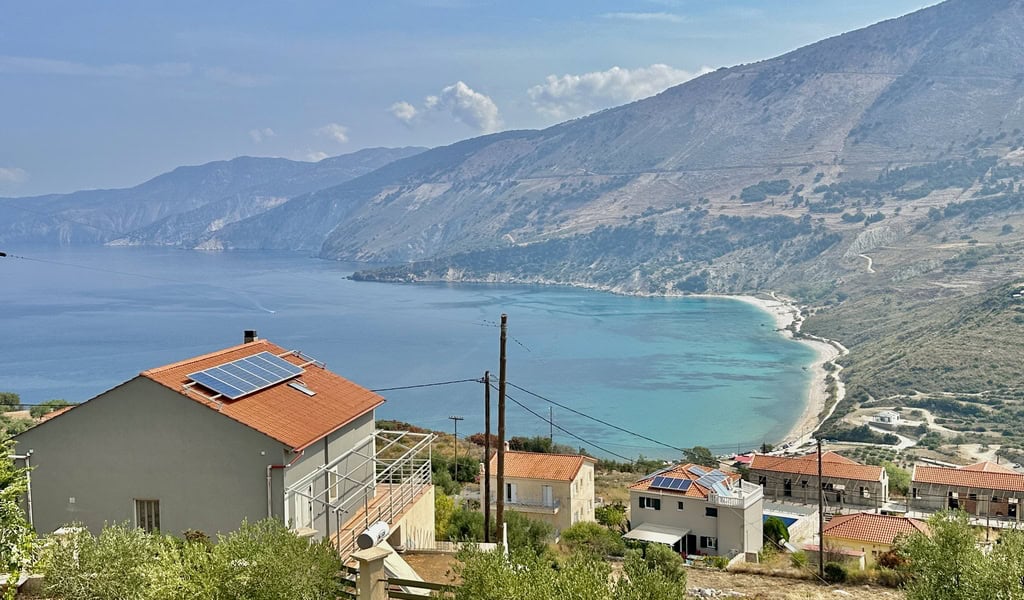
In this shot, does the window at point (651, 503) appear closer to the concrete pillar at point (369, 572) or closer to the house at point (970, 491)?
the house at point (970, 491)

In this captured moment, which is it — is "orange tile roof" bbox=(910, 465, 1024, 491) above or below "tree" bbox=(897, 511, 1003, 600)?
below

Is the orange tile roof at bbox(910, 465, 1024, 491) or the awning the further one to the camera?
the orange tile roof at bbox(910, 465, 1024, 491)

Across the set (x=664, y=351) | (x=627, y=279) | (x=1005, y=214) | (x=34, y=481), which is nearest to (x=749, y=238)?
(x=627, y=279)

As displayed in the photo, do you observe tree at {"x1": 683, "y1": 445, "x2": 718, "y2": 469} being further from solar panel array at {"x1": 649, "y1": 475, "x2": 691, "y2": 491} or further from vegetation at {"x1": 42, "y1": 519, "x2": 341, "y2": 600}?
vegetation at {"x1": 42, "y1": 519, "x2": 341, "y2": 600}

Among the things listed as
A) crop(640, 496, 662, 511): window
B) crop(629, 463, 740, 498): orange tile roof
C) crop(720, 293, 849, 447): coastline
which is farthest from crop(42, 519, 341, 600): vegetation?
crop(720, 293, 849, 447): coastline

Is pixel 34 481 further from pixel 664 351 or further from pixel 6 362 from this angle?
pixel 664 351

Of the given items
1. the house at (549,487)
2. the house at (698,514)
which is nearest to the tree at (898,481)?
the house at (698,514)

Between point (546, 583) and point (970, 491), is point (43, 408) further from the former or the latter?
point (970, 491)
